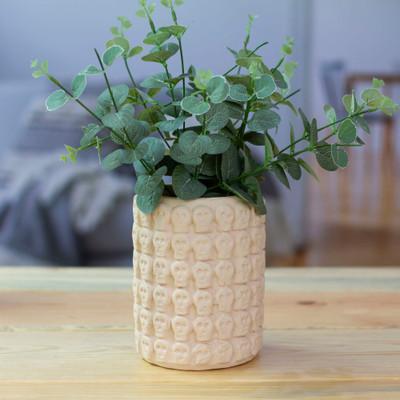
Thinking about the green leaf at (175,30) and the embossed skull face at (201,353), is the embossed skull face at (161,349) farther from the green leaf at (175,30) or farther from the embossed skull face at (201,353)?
the green leaf at (175,30)

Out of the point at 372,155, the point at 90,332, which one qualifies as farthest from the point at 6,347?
the point at 372,155

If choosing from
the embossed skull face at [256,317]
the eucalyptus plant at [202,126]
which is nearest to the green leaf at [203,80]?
the eucalyptus plant at [202,126]

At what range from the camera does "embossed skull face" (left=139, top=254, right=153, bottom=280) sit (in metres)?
0.74

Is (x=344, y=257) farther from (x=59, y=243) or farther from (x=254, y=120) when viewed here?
(x=254, y=120)

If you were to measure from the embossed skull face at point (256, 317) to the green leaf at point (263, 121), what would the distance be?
0.16 metres

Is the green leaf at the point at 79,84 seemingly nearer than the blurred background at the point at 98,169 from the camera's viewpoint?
Yes

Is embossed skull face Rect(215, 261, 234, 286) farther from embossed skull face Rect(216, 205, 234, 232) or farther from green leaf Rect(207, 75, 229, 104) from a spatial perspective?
green leaf Rect(207, 75, 229, 104)

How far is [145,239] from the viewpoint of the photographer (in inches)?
29.2

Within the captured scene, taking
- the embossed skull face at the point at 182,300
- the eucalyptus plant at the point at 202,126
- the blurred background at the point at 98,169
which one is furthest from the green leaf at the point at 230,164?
the blurred background at the point at 98,169

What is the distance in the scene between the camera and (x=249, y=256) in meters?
0.74

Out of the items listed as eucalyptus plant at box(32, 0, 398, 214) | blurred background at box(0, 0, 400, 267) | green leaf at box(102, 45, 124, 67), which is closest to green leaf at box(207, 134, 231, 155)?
eucalyptus plant at box(32, 0, 398, 214)

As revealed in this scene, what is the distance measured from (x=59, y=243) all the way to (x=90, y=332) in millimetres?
1590

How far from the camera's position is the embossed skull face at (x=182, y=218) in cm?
72

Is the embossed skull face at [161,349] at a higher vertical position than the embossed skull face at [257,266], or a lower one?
lower
